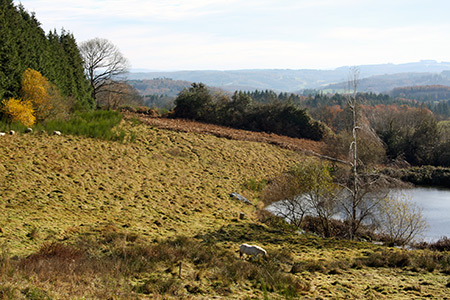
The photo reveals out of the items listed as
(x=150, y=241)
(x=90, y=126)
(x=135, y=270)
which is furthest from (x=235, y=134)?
(x=135, y=270)

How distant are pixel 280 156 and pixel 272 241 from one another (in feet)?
55.8

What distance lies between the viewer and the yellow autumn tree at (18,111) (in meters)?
18.6

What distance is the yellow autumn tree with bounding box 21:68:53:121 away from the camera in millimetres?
20625

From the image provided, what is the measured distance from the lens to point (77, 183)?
15.1 metres

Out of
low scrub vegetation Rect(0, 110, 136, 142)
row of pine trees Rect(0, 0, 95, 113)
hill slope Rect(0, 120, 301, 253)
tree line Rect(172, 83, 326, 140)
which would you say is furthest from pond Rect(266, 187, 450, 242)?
row of pine trees Rect(0, 0, 95, 113)

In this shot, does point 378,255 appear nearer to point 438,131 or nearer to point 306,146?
point 306,146

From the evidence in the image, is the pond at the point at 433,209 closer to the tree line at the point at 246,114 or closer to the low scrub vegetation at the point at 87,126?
the low scrub vegetation at the point at 87,126

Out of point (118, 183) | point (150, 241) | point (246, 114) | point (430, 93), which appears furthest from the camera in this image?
point (430, 93)

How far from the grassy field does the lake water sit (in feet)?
15.9

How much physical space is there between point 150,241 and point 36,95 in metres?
14.2

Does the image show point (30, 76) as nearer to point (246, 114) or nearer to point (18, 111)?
point (18, 111)

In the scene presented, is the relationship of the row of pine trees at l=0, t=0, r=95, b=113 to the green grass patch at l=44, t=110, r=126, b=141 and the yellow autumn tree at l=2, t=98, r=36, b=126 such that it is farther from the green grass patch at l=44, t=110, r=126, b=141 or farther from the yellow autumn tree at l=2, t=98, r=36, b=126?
the green grass patch at l=44, t=110, r=126, b=141

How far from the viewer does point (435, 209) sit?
65.3 ft

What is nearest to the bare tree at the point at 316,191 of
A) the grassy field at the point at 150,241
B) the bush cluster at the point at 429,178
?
the grassy field at the point at 150,241
